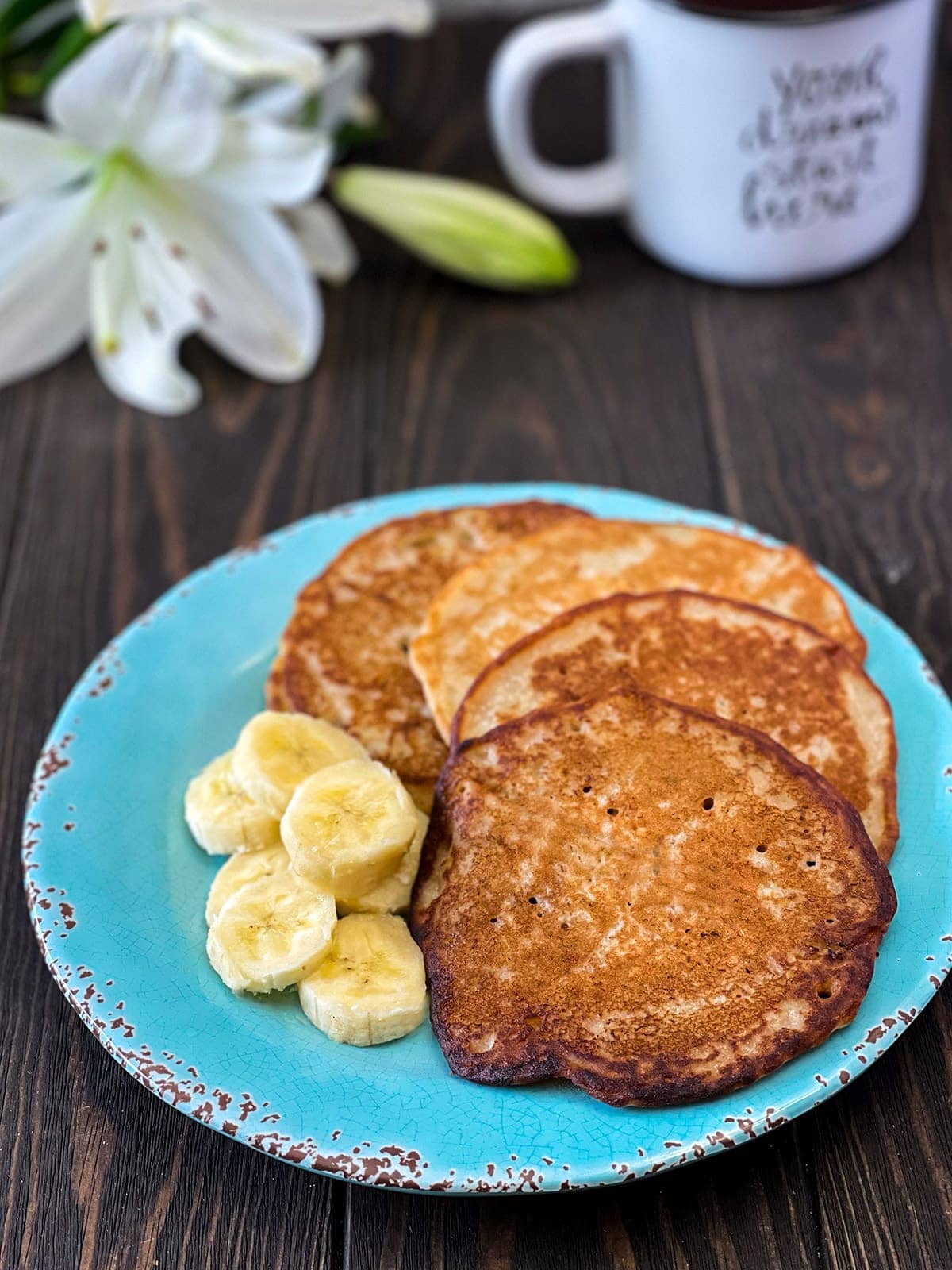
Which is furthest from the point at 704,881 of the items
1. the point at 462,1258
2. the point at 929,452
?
the point at 929,452

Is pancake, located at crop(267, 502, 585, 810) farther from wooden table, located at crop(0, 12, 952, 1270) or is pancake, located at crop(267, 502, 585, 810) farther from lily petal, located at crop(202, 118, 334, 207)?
lily petal, located at crop(202, 118, 334, 207)

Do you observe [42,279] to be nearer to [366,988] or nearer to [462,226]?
[462,226]

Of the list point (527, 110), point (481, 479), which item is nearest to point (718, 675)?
point (481, 479)

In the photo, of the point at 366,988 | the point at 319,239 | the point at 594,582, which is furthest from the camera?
the point at 319,239

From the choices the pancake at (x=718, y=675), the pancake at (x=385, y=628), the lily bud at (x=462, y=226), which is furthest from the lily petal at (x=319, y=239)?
the pancake at (x=718, y=675)

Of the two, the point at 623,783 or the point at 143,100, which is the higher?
the point at 143,100

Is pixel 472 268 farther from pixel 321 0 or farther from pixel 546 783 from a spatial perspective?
pixel 546 783
